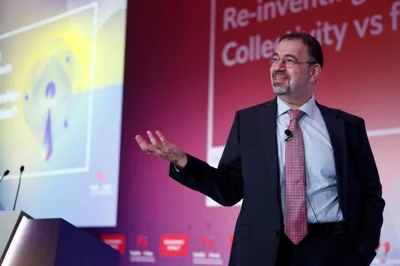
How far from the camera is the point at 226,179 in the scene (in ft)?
6.53

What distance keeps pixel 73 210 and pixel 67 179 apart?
24 centimetres

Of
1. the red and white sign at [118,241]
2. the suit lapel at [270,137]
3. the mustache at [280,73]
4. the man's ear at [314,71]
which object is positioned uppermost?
the man's ear at [314,71]

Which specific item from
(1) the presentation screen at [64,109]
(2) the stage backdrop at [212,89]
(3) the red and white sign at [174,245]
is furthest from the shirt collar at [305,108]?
(1) the presentation screen at [64,109]

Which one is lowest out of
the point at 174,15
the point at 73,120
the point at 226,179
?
the point at 226,179

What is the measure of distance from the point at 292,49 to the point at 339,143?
0.37m

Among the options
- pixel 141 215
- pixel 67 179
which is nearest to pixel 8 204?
pixel 67 179

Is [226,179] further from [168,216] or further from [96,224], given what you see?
[96,224]

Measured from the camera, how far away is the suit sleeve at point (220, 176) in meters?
1.88

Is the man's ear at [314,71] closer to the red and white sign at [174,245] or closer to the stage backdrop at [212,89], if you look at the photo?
the stage backdrop at [212,89]

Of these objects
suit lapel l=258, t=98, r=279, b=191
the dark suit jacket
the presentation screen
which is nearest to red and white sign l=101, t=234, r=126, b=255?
the presentation screen

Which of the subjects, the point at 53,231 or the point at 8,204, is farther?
the point at 8,204

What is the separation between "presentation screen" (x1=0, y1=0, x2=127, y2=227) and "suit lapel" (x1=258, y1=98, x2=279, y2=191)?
2.09 m

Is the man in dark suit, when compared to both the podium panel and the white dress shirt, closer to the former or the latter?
the white dress shirt

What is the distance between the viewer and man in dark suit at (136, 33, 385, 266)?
180 centimetres
